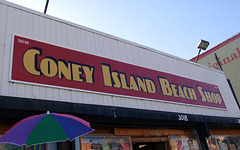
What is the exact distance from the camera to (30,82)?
5211 millimetres

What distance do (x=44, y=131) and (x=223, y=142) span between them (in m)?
8.82

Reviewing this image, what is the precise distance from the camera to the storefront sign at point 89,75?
17.7 ft

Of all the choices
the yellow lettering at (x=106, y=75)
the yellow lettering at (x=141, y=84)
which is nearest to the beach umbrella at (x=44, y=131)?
the yellow lettering at (x=106, y=75)

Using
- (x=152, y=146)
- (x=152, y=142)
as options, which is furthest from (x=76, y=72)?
(x=152, y=146)

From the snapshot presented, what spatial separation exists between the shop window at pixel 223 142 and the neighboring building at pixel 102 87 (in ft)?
0.18

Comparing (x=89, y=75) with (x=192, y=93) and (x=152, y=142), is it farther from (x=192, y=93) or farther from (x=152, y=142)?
(x=192, y=93)

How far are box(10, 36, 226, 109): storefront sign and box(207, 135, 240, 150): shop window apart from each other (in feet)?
5.16

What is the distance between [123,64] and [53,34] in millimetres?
2541

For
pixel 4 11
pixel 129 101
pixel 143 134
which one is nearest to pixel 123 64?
pixel 129 101

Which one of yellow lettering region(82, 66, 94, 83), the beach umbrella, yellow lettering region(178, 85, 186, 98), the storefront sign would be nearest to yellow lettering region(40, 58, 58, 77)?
the storefront sign

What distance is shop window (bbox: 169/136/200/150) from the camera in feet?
26.6

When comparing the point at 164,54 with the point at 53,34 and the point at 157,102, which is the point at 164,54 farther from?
the point at 53,34

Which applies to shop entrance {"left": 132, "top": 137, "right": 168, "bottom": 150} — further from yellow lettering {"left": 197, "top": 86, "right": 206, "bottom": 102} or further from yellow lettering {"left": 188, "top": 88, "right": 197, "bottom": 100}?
yellow lettering {"left": 197, "top": 86, "right": 206, "bottom": 102}

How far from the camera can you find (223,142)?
987cm
